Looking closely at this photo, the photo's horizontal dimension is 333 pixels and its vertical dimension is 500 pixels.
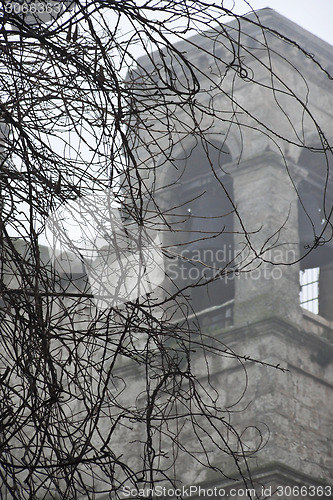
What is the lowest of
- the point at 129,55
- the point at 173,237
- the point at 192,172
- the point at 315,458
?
the point at 129,55

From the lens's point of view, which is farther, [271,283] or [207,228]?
[271,283]

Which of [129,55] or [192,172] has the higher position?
[192,172]

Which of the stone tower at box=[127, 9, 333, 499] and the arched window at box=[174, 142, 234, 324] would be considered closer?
the stone tower at box=[127, 9, 333, 499]

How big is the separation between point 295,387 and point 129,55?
875 centimetres

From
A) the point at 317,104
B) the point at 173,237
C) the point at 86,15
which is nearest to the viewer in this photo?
the point at 86,15

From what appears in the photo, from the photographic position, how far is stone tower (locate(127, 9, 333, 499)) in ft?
36.8

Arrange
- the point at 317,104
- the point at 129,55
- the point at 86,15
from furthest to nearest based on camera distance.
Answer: the point at 317,104 < the point at 129,55 < the point at 86,15

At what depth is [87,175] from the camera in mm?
3691

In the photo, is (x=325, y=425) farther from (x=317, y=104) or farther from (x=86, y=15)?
(x=86, y=15)

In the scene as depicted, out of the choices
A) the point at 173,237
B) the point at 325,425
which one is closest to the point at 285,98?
the point at 173,237

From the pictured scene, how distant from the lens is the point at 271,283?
40.9 ft

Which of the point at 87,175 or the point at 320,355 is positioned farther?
the point at 320,355

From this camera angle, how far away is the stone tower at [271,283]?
1122 cm

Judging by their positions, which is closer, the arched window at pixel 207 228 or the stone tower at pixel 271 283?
the stone tower at pixel 271 283
